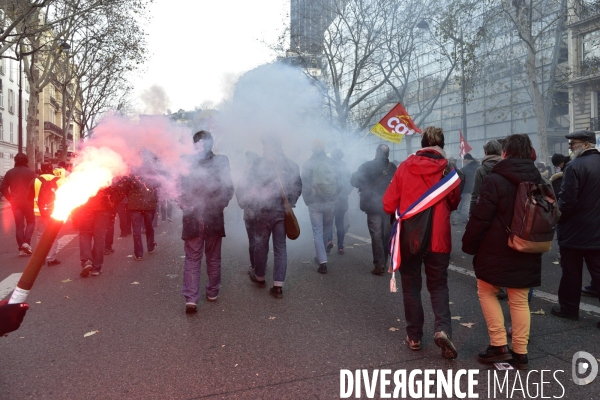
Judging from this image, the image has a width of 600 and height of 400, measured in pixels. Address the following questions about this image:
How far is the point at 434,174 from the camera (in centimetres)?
381

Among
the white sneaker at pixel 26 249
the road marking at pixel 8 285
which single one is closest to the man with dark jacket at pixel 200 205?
the road marking at pixel 8 285

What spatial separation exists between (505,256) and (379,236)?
11.0 feet

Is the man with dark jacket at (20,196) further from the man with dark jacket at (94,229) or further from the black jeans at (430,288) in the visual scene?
the black jeans at (430,288)

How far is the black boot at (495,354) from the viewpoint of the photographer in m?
3.46

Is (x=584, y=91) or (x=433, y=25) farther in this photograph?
(x=584, y=91)

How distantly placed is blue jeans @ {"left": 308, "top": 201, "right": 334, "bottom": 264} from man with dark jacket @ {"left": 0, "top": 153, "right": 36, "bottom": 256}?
216 inches

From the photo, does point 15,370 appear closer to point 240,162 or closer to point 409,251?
point 409,251

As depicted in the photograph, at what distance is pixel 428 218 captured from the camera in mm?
3777

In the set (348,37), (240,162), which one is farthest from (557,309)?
(348,37)

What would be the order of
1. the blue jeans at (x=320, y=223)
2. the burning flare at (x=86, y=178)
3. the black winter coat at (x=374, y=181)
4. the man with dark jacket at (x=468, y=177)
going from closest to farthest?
the burning flare at (x=86, y=178) → the blue jeans at (x=320, y=223) → the black winter coat at (x=374, y=181) → the man with dark jacket at (x=468, y=177)

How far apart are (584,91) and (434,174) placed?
96.3ft

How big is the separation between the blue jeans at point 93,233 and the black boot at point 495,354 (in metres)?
5.37

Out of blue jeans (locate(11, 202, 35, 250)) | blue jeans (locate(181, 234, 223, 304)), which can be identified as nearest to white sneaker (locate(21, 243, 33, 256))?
blue jeans (locate(11, 202, 35, 250))

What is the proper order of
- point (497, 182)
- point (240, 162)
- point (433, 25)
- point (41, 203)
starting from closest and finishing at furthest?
point (497, 182)
point (240, 162)
point (41, 203)
point (433, 25)
